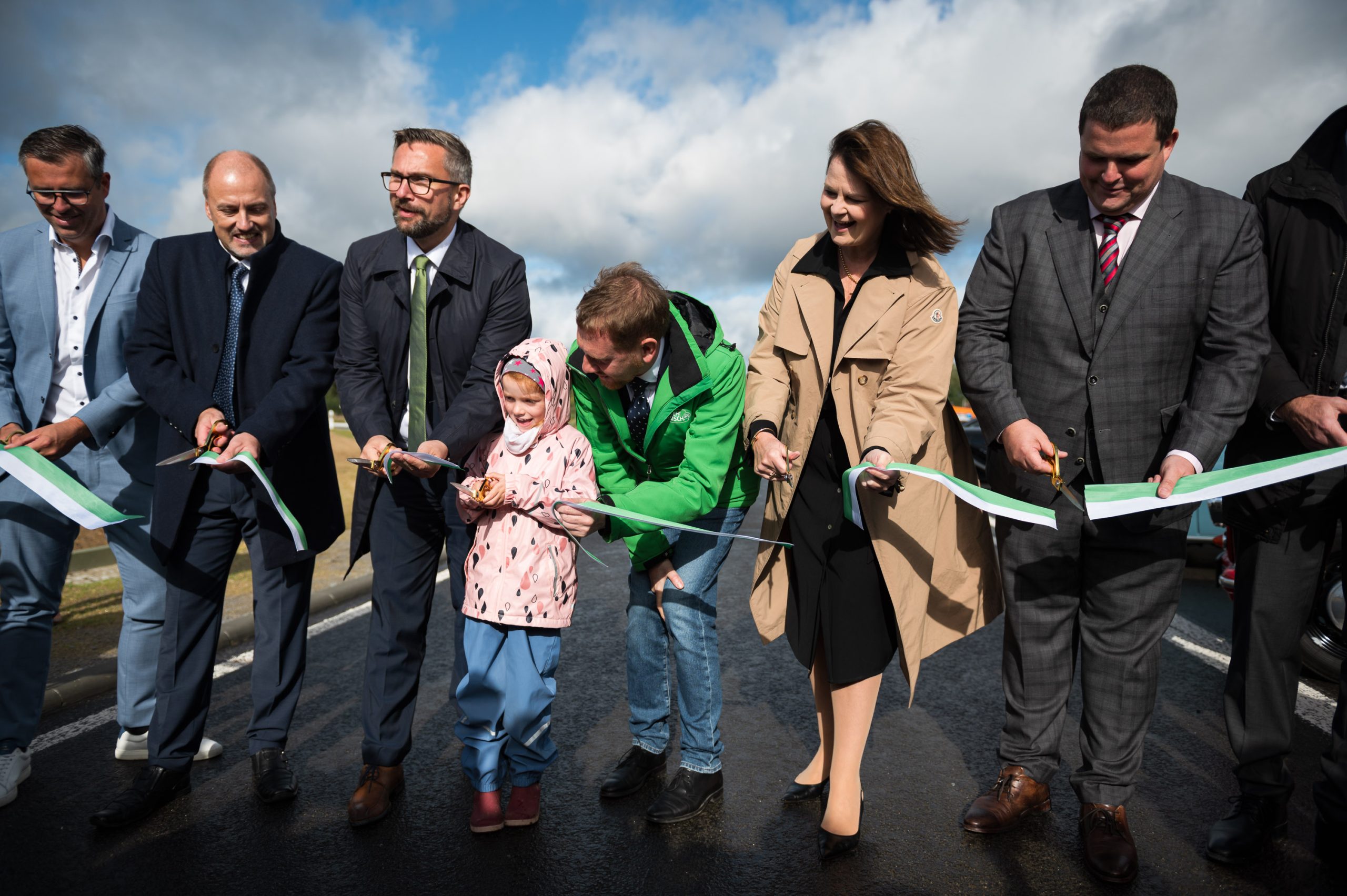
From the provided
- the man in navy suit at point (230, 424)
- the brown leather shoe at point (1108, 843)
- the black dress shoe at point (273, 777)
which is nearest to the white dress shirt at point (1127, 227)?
the brown leather shoe at point (1108, 843)

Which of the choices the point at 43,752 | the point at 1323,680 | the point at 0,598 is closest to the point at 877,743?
the point at 1323,680

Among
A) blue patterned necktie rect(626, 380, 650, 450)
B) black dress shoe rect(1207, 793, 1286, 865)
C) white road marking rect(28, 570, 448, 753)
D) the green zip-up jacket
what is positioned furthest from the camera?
white road marking rect(28, 570, 448, 753)

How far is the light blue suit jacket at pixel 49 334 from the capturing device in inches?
149

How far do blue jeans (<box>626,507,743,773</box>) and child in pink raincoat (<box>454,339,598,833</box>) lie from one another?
0.36m

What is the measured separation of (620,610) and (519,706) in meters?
3.24

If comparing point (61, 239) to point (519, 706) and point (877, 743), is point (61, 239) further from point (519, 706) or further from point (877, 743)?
point (877, 743)

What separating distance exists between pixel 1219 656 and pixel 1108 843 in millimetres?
3061

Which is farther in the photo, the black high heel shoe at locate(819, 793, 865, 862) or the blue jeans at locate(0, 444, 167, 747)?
the blue jeans at locate(0, 444, 167, 747)

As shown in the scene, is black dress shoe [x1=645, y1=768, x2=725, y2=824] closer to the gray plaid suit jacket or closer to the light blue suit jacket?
the gray plaid suit jacket

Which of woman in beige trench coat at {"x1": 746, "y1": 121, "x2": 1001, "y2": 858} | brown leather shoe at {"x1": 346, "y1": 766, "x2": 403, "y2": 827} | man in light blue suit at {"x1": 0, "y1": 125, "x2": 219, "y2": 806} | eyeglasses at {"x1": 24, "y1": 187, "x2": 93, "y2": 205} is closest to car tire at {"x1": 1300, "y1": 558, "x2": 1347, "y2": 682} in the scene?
woman in beige trench coat at {"x1": 746, "y1": 121, "x2": 1001, "y2": 858}

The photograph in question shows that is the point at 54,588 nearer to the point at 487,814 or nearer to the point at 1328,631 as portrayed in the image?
the point at 487,814

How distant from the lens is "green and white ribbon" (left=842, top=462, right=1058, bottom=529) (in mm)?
2869

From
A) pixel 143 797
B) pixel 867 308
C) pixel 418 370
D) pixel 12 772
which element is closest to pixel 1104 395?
pixel 867 308

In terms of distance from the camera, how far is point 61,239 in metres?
3.85
